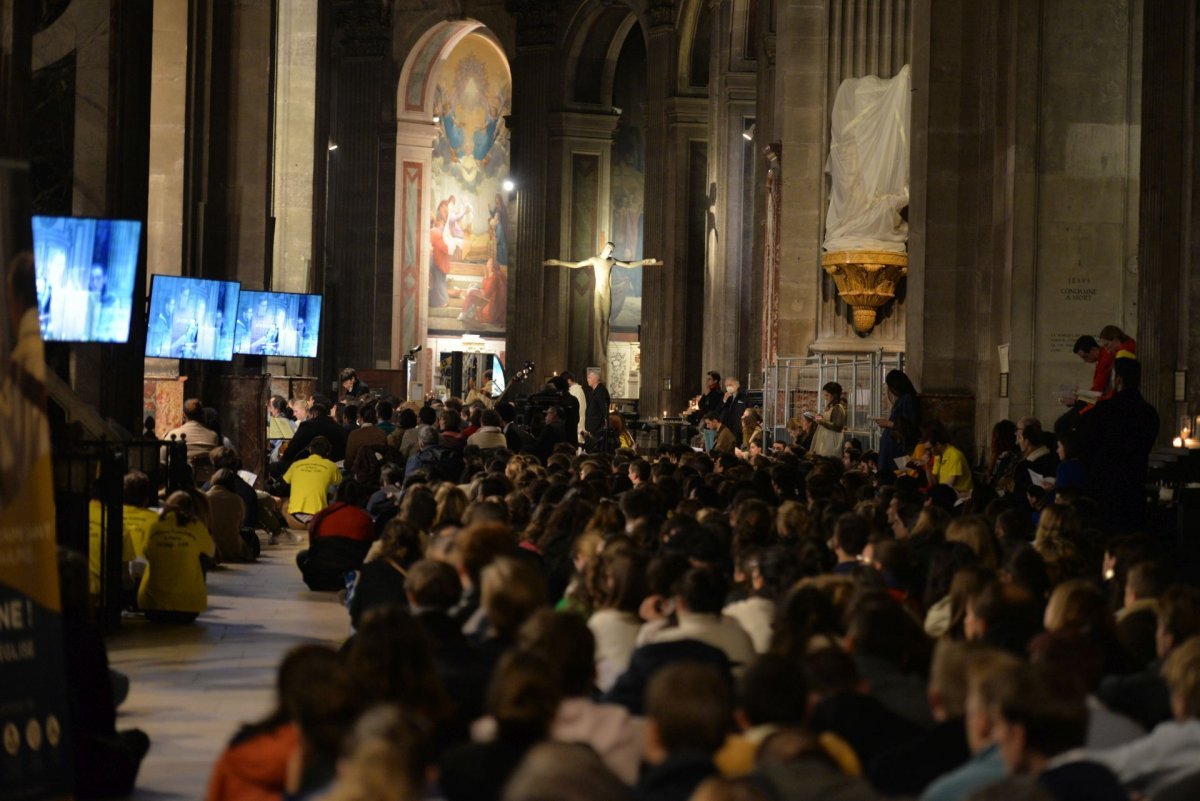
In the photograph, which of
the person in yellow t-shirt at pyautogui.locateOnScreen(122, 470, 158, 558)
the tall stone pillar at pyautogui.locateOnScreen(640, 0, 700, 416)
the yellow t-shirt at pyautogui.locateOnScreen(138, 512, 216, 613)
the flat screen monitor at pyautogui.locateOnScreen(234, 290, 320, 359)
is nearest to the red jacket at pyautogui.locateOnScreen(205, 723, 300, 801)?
the yellow t-shirt at pyautogui.locateOnScreen(138, 512, 216, 613)

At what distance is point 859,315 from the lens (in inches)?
990

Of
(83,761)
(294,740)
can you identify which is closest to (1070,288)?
(83,761)

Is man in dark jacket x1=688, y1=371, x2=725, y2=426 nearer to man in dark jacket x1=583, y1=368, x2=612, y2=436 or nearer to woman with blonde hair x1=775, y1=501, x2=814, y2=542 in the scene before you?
man in dark jacket x1=583, y1=368, x2=612, y2=436

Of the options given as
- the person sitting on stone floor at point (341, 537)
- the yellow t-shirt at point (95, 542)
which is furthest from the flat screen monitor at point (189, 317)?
the yellow t-shirt at point (95, 542)

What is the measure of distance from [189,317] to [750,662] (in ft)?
49.0

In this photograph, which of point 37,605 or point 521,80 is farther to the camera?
point 521,80

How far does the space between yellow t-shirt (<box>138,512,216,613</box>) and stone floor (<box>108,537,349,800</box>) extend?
182 millimetres

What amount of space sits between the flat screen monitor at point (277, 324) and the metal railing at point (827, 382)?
20.9 ft

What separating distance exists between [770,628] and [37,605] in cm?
286

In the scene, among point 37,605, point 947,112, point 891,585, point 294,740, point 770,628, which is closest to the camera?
point 294,740

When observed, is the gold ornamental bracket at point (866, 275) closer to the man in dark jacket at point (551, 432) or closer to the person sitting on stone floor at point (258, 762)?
the man in dark jacket at point (551, 432)

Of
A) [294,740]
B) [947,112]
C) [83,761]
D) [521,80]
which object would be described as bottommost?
[83,761]

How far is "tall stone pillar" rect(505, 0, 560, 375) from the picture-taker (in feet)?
154

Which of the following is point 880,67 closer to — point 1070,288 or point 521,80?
point 1070,288
